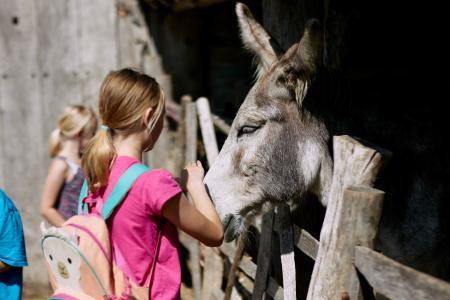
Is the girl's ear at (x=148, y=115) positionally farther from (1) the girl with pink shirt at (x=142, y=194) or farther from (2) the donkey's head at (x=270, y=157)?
(2) the donkey's head at (x=270, y=157)

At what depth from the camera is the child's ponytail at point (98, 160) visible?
2.27 metres

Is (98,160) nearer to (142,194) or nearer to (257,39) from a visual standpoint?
(142,194)

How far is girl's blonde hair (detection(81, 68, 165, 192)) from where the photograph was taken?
7.48 feet

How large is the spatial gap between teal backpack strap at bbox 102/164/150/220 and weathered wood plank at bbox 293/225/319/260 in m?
1.08

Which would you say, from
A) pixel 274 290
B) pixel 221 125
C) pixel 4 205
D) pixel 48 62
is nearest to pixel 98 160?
pixel 4 205

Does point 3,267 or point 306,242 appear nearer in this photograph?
point 3,267

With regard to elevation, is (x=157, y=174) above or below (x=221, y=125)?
above

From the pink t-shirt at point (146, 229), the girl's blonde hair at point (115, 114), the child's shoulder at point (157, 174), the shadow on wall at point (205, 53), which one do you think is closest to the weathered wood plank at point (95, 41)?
the shadow on wall at point (205, 53)

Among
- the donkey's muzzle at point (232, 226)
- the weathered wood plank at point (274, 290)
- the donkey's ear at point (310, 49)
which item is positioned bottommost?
the weathered wood plank at point (274, 290)

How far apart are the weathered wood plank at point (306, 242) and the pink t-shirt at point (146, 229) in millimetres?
871

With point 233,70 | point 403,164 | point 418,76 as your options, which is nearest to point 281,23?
point 403,164

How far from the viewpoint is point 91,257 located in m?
2.11

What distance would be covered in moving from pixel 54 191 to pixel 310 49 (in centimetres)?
238

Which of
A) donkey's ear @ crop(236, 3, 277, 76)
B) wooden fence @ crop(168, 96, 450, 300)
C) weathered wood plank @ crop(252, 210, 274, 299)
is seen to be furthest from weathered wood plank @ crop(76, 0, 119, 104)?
wooden fence @ crop(168, 96, 450, 300)
